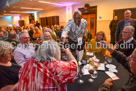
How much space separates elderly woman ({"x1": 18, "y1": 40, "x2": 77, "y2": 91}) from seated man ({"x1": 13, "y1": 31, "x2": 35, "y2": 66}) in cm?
91

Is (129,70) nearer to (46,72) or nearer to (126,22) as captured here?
(46,72)

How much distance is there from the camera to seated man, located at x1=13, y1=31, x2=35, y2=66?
172cm

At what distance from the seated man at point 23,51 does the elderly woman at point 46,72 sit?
913mm

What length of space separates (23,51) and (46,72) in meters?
1.12

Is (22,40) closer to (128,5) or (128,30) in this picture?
(128,30)

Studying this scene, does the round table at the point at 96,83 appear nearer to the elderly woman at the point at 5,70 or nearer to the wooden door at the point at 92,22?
the elderly woman at the point at 5,70

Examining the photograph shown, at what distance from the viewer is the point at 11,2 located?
734 cm

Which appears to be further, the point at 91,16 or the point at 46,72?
the point at 91,16

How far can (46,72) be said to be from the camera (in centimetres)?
83

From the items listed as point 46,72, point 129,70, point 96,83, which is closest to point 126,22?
point 129,70

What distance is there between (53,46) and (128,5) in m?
6.52

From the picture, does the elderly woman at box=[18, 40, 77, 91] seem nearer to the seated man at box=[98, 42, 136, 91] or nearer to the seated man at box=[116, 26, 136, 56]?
the seated man at box=[98, 42, 136, 91]

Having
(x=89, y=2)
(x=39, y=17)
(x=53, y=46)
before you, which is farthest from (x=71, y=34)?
(x=39, y=17)

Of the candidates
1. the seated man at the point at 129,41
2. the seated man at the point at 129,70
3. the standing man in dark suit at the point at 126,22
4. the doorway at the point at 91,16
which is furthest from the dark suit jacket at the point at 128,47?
the doorway at the point at 91,16
